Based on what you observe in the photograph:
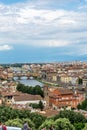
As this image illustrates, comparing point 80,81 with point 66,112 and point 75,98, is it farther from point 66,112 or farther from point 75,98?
point 66,112

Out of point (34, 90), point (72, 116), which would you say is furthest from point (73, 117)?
point (34, 90)

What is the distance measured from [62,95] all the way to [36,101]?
3832mm

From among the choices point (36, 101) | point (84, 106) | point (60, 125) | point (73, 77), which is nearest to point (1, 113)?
point (60, 125)

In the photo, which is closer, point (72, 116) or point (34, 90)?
point (72, 116)

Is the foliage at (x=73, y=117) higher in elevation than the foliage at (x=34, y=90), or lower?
higher

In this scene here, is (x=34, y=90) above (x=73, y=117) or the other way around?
the other way around

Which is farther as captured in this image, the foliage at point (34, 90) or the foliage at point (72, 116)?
the foliage at point (34, 90)

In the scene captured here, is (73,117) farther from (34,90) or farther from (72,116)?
(34,90)

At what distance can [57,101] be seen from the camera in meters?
35.3

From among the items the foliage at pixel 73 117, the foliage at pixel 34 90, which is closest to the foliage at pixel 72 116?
the foliage at pixel 73 117

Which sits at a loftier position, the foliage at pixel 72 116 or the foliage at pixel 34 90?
the foliage at pixel 72 116

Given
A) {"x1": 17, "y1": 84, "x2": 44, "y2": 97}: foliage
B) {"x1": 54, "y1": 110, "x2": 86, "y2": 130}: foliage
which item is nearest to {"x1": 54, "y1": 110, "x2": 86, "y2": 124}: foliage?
{"x1": 54, "y1": 110, "x2": 86, "y2": 130}: foliage

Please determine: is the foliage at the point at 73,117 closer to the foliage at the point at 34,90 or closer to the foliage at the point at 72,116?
the foliage at the point at 72,116

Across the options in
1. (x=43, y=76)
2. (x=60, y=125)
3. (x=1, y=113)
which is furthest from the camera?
(x=43, y=76)
